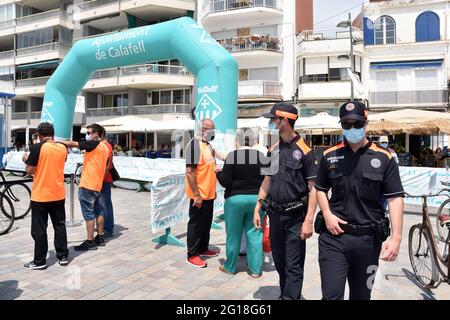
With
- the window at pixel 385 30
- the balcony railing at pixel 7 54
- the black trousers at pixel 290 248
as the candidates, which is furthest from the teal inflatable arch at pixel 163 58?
the balcony railing at pixel 7 54

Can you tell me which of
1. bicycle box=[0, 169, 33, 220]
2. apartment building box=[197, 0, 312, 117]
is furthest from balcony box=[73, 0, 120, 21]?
bicycle box=[0, 169, 33, 220]

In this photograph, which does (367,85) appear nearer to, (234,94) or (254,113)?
(254,113)

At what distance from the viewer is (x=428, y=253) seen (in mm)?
4363

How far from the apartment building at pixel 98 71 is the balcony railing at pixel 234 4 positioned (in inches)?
84.1

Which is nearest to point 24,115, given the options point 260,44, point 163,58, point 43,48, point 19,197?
point 43,48

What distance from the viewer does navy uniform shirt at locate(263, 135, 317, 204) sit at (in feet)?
11.8

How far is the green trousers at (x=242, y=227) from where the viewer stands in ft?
14.9

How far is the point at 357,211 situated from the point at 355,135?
1.85ft

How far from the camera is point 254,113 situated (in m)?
26.2

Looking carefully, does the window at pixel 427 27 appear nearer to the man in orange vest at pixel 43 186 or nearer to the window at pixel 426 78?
the window at pixel 426 78

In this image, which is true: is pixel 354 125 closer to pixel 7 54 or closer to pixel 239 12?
pixel 239 12

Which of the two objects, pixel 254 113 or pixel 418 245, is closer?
pixel 418 245

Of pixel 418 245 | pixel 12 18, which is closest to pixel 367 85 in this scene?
pixel 418 245
